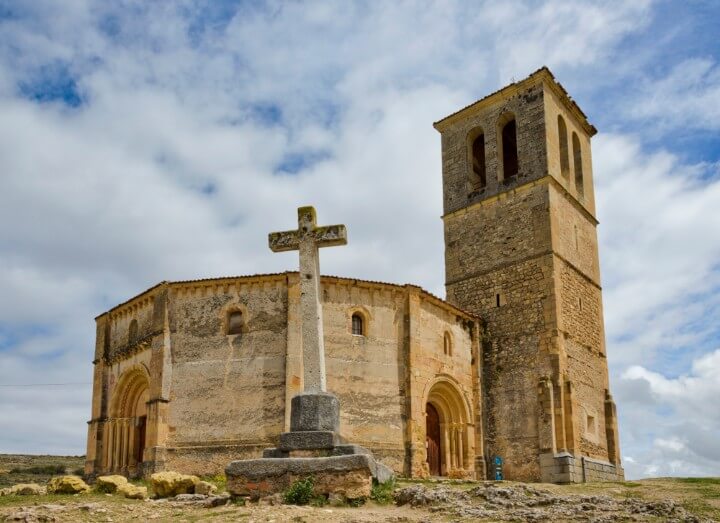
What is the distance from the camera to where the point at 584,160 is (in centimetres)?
3070

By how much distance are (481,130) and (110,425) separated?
1752cm

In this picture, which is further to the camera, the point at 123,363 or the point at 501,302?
the point at 501,302

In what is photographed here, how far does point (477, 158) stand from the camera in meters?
30.9

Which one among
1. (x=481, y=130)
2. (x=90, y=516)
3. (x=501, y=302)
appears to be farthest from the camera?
(x=481, y=130)

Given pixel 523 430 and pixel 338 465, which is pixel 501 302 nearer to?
pixel 523 430

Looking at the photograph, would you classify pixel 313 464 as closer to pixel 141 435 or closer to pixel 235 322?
pixel 235 322

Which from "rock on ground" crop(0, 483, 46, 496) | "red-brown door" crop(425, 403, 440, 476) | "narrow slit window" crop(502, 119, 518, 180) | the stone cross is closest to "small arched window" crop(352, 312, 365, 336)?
"red-brown door" crop(425, 403, 440, 476)

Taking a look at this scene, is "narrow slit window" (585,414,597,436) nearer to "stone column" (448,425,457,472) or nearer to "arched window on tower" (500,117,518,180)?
"stone column" (448,425,457,472)

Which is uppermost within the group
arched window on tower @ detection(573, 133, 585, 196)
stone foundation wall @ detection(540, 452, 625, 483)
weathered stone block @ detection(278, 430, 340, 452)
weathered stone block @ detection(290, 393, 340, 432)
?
arched window on tower @ detection(573, 133, 585, 196)

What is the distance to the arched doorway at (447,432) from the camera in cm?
2445

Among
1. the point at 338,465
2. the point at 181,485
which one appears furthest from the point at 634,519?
the point at 181,485

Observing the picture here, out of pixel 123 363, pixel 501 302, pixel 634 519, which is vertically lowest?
pixel 634 519

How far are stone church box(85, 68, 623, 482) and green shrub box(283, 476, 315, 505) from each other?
10268mm

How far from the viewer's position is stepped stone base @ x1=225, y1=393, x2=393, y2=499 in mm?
10969
